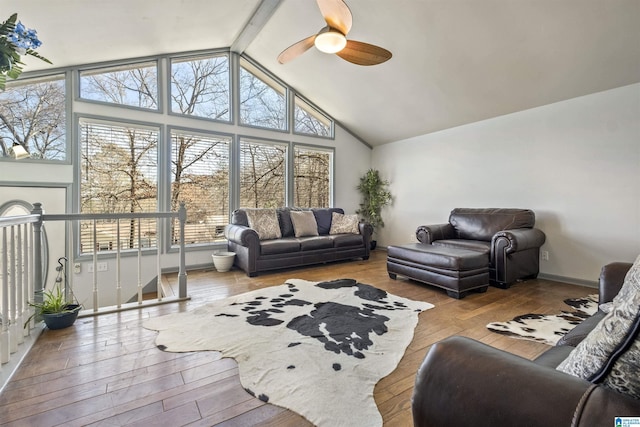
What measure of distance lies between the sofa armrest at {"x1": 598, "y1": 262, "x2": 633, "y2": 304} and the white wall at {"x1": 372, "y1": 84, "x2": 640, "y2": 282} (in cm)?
227

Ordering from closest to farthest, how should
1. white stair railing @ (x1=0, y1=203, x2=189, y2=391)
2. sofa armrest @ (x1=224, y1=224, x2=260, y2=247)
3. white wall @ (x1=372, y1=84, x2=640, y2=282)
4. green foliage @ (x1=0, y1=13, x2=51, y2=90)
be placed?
green foliage @ (x1=0, y1=13, x2=51, y2=90) < white stair railing @ (x1=0, y1=203, x2=189, y2=391) < white wall @ (x1=372, y1=84, x2=640, y2=282) < sofa armrest @ (x1=224, y1=224, x2=260, y2=247)

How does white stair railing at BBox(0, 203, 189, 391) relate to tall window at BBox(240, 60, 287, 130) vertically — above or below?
below

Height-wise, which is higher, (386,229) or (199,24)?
(199,24)

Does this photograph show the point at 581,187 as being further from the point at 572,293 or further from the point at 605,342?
the point at 605,342

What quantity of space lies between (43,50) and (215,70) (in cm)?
224

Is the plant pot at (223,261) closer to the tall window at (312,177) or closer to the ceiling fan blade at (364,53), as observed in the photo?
the tall window at (312,177)

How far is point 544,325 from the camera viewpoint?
2410mm

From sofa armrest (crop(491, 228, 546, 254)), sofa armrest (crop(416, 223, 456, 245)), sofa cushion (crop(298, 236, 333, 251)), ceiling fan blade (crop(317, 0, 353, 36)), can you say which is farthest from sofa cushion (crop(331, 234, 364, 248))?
ceiling fan blade (crop(317, 0, 353, 36))

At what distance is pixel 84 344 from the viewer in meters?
2.12

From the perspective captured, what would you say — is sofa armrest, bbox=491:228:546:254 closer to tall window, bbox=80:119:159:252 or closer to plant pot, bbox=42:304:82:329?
plant pot, bbox=42:304:82:329

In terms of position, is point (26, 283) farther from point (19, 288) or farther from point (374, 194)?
point (374, 194)

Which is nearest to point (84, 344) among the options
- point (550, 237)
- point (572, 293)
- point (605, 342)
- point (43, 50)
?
point (605, 342)

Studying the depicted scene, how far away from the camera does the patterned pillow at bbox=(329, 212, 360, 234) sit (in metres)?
5.14

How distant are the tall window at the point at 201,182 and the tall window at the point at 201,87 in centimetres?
41
